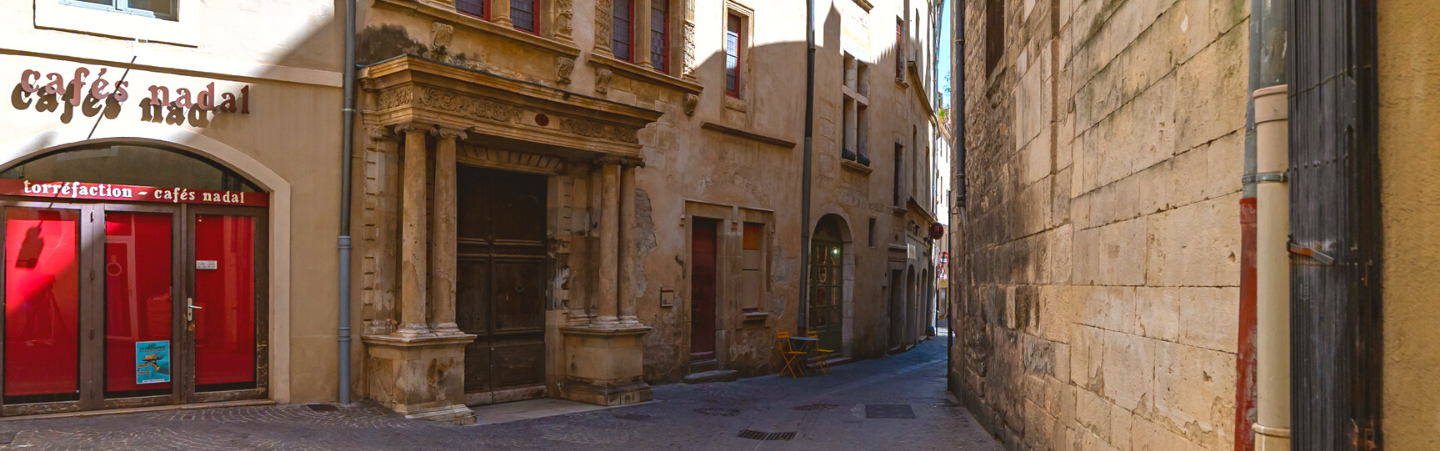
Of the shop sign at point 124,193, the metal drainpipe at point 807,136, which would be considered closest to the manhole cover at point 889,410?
the metal drainpipe at point 807,136

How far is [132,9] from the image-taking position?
25.8ft

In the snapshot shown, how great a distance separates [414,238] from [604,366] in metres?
2.70

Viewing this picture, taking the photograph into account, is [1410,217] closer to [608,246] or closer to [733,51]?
[608,246]

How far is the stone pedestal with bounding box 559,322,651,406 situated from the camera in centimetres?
A: 1073

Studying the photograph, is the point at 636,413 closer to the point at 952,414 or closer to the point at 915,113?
the point at 952,414

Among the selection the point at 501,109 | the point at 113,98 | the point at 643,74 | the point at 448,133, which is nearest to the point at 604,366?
the point at 501,109

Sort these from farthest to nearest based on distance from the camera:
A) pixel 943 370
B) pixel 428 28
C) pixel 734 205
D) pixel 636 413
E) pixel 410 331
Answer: pixel 943 370, pixel 734 205, pixel 636 413, pixel 428 28, pixel 410 331

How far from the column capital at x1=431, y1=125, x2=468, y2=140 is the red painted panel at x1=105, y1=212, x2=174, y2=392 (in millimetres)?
2291

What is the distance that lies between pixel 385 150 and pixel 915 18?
52.2 ft

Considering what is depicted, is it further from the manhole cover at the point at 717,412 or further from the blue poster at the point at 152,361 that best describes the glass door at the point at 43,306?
the manhole cover at the point at 717,412

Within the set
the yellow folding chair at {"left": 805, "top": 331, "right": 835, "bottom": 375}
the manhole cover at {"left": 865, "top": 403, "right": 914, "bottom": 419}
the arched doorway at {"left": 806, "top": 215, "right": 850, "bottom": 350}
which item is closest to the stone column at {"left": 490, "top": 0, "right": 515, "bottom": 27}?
the manhole cover at {"left": 865, "top": 403, "right": 914, "bottom": 419}

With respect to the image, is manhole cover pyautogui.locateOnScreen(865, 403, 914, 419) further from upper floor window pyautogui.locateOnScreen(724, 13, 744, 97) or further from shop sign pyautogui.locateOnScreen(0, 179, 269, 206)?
shop sign pyautogui.locateOnScreen(0, 179, 269, 206)

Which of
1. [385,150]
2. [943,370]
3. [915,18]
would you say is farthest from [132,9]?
[915,18]

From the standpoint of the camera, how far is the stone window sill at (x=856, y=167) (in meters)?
17.1
